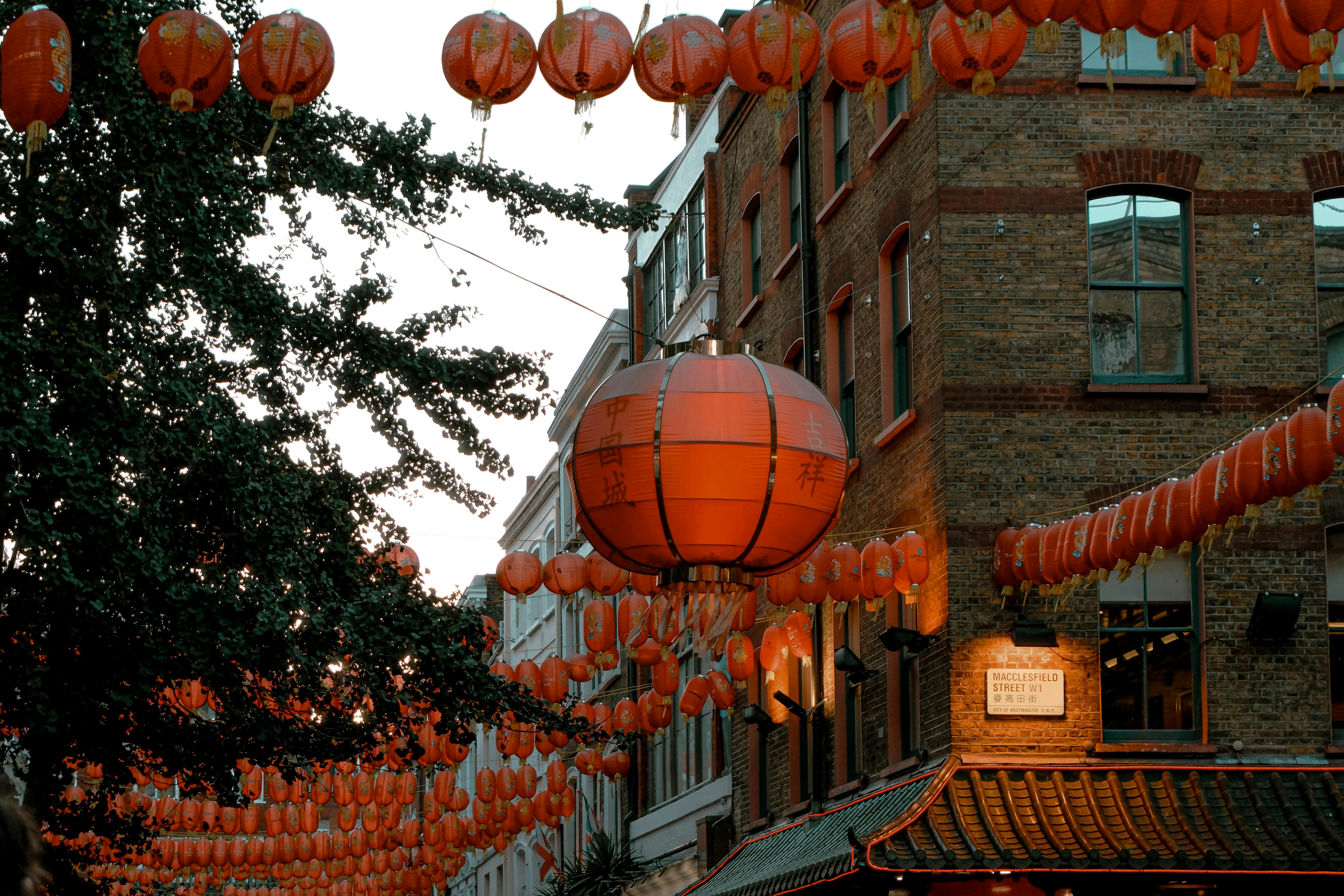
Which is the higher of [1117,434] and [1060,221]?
[1060,221]

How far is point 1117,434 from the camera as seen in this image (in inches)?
693

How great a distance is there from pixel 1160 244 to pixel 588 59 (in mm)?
9682

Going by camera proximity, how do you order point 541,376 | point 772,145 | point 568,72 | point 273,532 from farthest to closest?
point 772,145
point 541,376
point 273,532
point 568,72

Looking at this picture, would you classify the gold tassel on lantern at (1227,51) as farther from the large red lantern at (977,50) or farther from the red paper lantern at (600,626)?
the red paper lantern at (600,626)

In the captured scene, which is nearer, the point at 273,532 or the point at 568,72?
the point at 568,72

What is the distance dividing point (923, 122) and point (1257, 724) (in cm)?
684

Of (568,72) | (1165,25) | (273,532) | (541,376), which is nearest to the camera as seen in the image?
(1165,25)

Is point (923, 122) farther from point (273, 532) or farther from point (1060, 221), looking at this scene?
point (273, 532)

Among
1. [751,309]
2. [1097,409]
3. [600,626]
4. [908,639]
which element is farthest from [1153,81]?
[751,309]

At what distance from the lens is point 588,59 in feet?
32.8

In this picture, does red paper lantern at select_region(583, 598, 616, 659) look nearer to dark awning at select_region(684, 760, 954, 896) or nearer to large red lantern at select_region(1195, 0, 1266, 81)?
dark awning at select_region(684, 760, 954, 896)

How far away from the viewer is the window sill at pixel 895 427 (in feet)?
60.8

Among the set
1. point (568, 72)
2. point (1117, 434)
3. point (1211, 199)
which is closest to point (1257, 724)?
point (1117, 434)

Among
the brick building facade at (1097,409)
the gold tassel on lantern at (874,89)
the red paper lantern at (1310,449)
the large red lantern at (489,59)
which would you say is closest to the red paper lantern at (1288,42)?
the gold tassel on lantern at (874,89)
